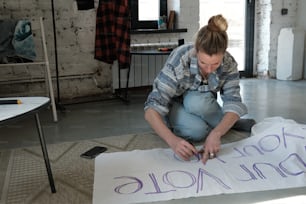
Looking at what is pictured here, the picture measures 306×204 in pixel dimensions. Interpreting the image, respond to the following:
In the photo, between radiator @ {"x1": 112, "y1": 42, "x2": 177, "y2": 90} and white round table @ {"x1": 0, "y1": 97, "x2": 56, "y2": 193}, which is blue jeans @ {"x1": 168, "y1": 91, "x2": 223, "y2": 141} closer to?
white round table @ {"x1": 0, "y1": 97, "x2": 56, "y2": 193}

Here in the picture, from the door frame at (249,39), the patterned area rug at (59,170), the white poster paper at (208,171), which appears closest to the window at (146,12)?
the door frame at (249,39)

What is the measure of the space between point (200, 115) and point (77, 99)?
153 cm

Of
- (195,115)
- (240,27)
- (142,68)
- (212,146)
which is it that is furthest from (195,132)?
(240,27)

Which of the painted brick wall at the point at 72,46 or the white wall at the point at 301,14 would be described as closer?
the painted brick wall at the point at 72,46

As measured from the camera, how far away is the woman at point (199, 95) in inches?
57.5

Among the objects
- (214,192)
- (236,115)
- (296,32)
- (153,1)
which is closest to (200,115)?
(236,115)

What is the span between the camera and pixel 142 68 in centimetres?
345

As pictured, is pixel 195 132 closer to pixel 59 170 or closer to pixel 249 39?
pixel 59 170

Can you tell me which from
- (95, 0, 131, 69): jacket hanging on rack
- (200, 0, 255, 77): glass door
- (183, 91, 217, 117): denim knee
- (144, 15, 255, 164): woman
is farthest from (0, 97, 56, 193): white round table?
(200, 0, 255, 77): glass door

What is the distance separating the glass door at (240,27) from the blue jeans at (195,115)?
2142 mm

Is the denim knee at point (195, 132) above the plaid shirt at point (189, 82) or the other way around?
the other way around

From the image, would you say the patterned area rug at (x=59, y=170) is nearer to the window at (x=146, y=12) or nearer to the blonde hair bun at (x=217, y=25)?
the blonde hair bun at (x=217, y=25)

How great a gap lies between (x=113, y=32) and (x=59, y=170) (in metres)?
1.69

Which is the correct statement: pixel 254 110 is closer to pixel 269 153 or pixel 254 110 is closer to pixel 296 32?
pixel 269 153
